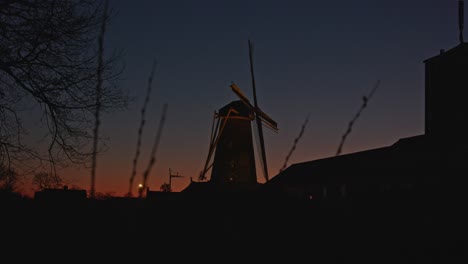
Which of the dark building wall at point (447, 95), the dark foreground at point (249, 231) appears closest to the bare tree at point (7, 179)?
the dark foreground at point (249, 231)

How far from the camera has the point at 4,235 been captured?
5.24 metres

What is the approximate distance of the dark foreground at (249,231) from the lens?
4.26 meters

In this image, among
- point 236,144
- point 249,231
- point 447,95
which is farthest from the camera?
point 236,144

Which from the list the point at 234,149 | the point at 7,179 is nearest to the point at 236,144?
the point at 234,149

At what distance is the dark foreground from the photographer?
4.26m

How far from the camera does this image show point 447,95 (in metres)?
22.9

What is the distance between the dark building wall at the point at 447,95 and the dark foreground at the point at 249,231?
18.0 meters

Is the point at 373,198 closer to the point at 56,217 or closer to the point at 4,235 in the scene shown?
the point at 56,217

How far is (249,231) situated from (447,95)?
67.8 feet

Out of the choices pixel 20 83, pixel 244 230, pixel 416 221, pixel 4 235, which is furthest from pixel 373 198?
pixel 20 83

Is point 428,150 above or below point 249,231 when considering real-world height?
above

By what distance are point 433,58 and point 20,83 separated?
1920 centimetres

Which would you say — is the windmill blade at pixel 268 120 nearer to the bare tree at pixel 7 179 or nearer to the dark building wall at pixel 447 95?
the dark building wall at pixel 447 95

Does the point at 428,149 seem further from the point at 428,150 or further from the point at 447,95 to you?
the point at 447,95
